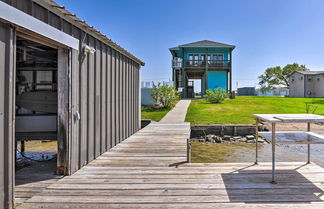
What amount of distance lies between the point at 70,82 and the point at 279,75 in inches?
2187

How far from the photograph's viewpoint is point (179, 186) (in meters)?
3.27

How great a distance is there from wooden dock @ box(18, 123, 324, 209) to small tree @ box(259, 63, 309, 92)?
174 feet

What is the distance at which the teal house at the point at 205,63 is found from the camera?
26.4 meters

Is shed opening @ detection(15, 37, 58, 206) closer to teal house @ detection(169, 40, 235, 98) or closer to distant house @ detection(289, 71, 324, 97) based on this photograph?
teal house @ detection(169, 40, 235, 98)

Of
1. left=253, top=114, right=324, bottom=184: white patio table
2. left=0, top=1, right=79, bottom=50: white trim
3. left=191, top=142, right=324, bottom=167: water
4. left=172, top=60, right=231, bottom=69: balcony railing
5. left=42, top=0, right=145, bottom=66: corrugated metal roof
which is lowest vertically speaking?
left=191, top=142, right=324, bottom=167: water

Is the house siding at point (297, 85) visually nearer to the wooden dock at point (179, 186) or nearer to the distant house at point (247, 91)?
the distant house at point (247, 91)

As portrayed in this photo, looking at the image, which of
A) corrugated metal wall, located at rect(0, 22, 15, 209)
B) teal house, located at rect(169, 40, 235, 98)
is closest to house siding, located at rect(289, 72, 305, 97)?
teal house, located at rect(169, 40, 235, 98)

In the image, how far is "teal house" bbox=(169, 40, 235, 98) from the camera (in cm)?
2639

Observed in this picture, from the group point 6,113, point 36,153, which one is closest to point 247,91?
point 36,153


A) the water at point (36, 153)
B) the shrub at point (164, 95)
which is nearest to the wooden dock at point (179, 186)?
the water at point (36, 153)

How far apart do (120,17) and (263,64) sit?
164 feet

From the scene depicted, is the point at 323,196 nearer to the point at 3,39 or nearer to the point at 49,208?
the point at 49,208

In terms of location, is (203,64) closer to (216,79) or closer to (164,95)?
(216,79)

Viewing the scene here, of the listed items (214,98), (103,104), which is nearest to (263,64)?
(214,98)
